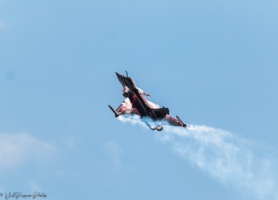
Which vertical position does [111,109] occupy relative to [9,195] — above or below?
above

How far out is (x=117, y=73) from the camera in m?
175

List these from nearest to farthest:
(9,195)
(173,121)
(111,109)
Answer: (9,195), (111,109), (173,121)

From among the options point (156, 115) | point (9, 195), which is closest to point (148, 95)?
point (156, 115)

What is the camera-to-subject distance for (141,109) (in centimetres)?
16862

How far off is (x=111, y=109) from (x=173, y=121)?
65.5ft

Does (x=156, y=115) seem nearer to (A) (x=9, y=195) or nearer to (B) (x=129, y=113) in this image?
(B) (x=129, y=113)

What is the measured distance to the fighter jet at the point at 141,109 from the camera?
548 ft

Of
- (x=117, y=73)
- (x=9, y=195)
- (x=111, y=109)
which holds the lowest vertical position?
(x=9, y=195)

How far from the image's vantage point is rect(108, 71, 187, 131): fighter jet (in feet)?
548

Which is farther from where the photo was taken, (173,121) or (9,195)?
(173,121)

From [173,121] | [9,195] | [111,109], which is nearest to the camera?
[9,195]

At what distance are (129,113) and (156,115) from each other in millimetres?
8020

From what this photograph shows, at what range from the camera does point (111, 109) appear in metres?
164

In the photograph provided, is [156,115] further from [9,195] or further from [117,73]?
[9,195]
